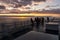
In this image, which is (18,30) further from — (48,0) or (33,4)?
(48,0)

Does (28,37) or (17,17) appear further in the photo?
(17,17)

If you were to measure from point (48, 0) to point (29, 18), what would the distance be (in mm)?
325

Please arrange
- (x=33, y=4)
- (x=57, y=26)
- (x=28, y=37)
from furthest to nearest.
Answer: (x=33, y=4) → (x=57, y=26) → (x=28, y=37)

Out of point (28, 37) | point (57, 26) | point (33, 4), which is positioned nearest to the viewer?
point (28, 37)

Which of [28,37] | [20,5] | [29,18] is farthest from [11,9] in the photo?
[28,37]

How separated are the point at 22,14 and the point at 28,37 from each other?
417 millimetres

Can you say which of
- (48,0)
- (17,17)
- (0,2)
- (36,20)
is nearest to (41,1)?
(48,0)

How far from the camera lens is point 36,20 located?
176 cm

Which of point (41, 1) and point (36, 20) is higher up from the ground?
point (41, 1)

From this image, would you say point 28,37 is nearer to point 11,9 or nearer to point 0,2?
point 11,9

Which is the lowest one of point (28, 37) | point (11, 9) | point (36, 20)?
point (28, 37)

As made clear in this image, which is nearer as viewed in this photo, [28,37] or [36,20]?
[28,37]

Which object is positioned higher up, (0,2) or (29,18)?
(0,2)

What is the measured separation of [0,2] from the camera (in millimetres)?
1821
